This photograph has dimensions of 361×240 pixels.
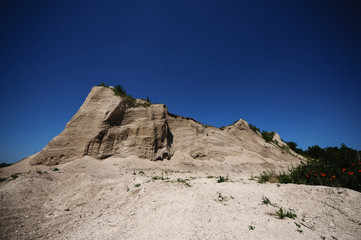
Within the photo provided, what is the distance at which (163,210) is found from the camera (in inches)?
177

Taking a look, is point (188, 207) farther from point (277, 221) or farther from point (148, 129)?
point (148, 129)

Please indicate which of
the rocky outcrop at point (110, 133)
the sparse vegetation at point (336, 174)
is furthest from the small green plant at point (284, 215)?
the rocky outcrop at point (110, 133)

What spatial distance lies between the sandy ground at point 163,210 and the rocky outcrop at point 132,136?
290 centimetres

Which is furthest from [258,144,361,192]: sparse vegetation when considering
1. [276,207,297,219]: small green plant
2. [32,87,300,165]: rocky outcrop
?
[32,87,300,165]: rocky outcrop

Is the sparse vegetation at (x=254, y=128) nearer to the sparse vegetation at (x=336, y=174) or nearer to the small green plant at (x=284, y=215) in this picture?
the sparse vegetation at (x=336, y=174)

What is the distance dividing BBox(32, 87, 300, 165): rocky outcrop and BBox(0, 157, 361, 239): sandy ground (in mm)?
2904

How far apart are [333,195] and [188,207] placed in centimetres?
475

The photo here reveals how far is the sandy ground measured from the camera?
3.62 m

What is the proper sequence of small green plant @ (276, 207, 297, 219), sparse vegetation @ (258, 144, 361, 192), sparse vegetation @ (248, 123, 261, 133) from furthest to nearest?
sparse vegetation @ (248, 123, 261, 133) < sparse vegetation @ (258, 144, 361, 192) < small green plant @ (276, 207, 297, 219)

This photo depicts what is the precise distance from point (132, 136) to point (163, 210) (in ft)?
27.6

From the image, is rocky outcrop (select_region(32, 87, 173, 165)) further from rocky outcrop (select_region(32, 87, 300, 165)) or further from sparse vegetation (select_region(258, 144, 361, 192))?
sparse vegetation (select_region(258, 144, 361, 192))

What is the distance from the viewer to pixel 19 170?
27.1ft

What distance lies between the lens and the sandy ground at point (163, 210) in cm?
362

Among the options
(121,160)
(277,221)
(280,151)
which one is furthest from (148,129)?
(280,151)
